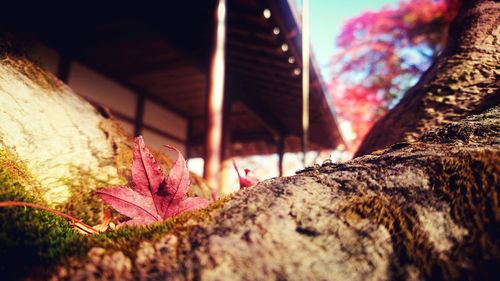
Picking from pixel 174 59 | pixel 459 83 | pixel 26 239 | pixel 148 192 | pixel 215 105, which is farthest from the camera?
pixel 174 59

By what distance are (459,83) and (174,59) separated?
15.2 ft

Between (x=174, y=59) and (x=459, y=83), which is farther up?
(x=174, y=59)

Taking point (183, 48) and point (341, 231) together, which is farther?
point (183, 48)

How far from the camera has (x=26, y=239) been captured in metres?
0.57

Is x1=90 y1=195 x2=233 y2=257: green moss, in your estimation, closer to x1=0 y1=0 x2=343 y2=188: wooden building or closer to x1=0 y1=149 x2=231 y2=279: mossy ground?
x1=0 y1=149 x2=231 y2=279: mossy ground

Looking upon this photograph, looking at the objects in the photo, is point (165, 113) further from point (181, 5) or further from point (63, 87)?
point (63, 87)

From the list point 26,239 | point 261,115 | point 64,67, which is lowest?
point 26,239

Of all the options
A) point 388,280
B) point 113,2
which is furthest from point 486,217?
point 113,2

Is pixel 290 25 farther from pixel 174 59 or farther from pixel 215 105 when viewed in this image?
pixel 174 59

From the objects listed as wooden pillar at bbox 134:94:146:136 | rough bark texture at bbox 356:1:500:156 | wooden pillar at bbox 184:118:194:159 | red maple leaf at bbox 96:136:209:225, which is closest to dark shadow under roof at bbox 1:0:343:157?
wooden pillar at bbox 134:94:146:136

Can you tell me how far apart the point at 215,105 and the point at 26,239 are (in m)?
2.87

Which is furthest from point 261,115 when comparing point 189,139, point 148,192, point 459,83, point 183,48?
point 148,192

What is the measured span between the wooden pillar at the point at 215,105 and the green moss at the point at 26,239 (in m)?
2.50

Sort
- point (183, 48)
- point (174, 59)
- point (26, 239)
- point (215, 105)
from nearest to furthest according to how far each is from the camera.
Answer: point (26, 239)
point (215, 105)
point (183, 48)
point (174, 59)
